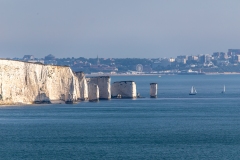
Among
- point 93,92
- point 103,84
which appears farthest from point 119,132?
point 103,84

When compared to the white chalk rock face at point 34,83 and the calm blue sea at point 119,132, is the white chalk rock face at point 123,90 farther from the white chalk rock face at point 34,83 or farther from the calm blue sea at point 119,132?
the calm blue sea at point 119,132

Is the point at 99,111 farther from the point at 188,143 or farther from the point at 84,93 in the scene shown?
the point at 188,143

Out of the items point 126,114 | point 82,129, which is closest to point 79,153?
point 82,129

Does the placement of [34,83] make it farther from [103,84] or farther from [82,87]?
[103,84]

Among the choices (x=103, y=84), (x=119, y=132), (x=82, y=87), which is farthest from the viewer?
(x=103, y=84)

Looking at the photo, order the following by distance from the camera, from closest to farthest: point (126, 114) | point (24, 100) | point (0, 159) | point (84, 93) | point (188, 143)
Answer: point (0, 159) → point (188, 143) → point (126, 114) → point (24, 100) → point (84, 93)

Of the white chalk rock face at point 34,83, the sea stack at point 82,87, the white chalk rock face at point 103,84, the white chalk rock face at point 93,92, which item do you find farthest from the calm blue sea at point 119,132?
the white chalk rock face at point 103,84

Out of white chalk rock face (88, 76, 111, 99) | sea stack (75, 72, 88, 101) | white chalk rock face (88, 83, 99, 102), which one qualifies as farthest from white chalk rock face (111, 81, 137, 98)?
sea stack (75, 72, 88, 101)
